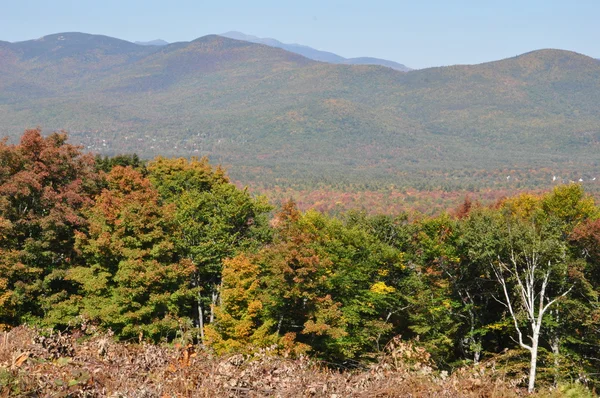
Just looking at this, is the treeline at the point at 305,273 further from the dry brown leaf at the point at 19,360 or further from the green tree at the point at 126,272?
the dry brown leaf at the point at 19,360

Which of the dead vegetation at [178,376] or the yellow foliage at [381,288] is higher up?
the dead vegetation at [178,376]

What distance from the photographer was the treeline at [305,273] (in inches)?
789

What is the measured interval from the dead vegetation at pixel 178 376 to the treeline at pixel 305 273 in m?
11.8

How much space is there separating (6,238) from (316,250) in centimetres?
1322

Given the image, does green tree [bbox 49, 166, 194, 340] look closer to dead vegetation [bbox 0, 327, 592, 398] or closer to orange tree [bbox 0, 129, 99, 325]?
orange tree [bbox 0, 129, 99, 325]

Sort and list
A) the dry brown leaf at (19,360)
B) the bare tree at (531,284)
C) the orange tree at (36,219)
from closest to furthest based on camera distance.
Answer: the dry brown leaf at (19,360) < the bare tree at (531,284) < the orange tree at (36,219)

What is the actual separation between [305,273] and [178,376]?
14024mm

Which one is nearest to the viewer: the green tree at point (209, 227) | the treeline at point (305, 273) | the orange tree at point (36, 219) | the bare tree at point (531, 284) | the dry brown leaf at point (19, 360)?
the dry brown leaf at point (19, 360)

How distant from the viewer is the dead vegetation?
5469 mm

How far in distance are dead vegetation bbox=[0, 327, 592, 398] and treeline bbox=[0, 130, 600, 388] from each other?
464 inches

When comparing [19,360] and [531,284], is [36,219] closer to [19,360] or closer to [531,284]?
[19,360]

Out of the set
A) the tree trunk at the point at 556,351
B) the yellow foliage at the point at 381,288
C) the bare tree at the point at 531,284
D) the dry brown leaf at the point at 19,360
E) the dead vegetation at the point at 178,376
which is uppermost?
the dry brown leaf at the point at 19,360

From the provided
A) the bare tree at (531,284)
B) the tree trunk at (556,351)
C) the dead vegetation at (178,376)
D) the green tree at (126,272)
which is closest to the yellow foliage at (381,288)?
the bare tree at (531,284)

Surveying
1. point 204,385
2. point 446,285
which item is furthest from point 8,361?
point 446,285
